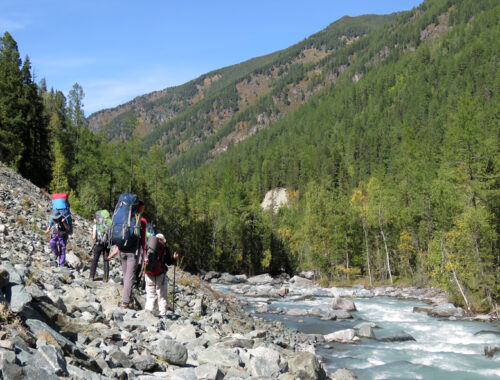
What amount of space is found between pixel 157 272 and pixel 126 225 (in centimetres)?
156

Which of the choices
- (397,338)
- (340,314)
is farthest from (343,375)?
(340,314)

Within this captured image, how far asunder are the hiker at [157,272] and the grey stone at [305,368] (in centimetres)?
354

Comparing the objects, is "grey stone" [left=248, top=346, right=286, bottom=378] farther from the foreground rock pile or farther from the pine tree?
the pine tree

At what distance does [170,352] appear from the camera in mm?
6953

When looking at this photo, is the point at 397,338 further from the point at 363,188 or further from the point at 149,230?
the point at 363,188

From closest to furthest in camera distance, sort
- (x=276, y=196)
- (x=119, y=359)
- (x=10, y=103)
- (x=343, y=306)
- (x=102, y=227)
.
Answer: (x=119, y=359) < (x=102, y=227) < (x=343, y=306) < (x=10, y=103) < (x=276, y=196)

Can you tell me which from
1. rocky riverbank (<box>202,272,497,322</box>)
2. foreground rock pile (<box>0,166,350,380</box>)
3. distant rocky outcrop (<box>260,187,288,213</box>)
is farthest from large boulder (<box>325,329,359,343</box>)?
distant rocky outcrop (<box>260,187,288,213</box>)

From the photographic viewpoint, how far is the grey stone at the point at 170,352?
22.8 ft

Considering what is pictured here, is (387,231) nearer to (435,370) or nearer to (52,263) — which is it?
(435,370)

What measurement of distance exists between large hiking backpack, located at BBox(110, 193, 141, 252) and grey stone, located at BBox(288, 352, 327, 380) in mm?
4554

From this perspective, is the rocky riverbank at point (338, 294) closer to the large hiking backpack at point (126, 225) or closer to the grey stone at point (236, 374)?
the large hiking backpack at point (126, 225)

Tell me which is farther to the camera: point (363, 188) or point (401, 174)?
point (363, 188)

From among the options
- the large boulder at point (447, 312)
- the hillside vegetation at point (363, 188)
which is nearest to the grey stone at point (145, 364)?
the large boulder at point (447, 312)

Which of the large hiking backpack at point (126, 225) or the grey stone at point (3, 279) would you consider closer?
the grey stone at point (3, 279)
